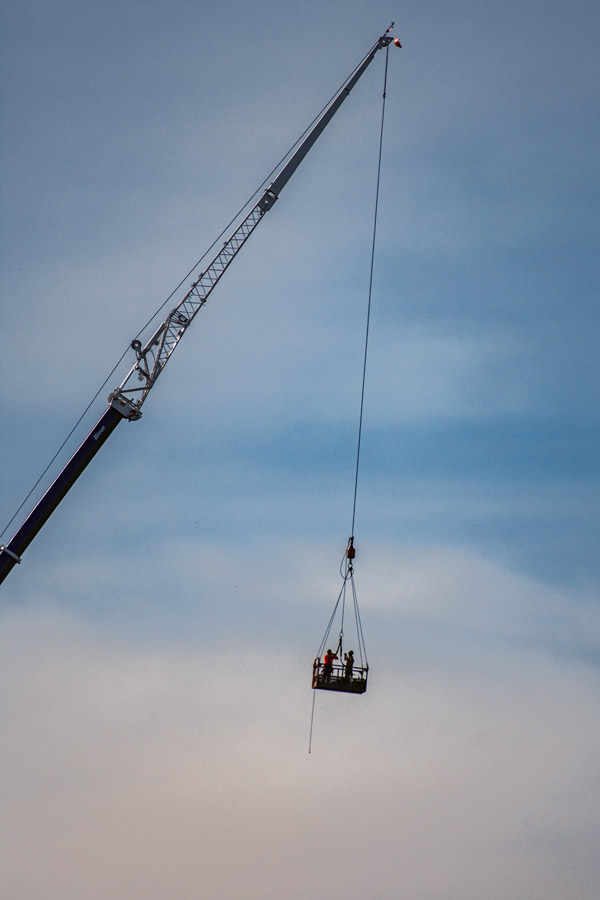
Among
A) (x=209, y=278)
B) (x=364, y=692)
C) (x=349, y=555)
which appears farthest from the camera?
(x=209, y=278)

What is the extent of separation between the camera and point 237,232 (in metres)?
80.7

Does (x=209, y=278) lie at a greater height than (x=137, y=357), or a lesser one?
greater

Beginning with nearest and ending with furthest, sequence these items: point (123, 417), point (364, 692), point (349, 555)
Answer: point (364, 692) → point (349, 555) → point (123, 417)

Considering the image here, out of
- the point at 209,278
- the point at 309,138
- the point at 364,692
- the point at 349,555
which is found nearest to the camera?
the point at 364,692

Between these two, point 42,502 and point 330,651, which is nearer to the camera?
point 330,651

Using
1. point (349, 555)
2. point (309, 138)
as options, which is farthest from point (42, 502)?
point (309, 138)

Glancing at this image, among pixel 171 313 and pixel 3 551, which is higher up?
pixel 171 313

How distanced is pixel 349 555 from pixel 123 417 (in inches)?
699

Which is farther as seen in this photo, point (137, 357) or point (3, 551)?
point (137, 357)

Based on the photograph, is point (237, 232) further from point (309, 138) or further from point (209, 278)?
point (309, 138)

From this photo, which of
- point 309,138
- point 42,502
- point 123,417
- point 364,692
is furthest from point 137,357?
point 364,692

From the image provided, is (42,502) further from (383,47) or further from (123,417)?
(383,47)

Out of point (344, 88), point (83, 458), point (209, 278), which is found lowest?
point (83, 458)

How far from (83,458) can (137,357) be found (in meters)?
8.02
